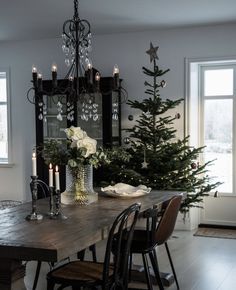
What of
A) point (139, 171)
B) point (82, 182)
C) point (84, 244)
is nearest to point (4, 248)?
point (84, 244)

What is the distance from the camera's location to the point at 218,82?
6332 mm

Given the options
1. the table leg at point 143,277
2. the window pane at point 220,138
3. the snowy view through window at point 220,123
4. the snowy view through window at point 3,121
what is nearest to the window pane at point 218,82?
the snowy view through window at point 220,123

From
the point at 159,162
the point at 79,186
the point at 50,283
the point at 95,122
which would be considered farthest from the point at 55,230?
the point at 95,122

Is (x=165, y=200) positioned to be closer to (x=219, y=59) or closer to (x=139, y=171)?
(x=139, y=171)

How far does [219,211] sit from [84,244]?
13.7 feet

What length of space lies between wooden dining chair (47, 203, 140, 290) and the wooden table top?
0.10 meters

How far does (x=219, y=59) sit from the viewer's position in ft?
19.6

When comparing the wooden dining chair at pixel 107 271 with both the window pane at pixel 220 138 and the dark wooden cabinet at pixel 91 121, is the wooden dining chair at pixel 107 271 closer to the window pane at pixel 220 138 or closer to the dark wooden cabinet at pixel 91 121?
the dark wooden cabinet at pixel 91 121

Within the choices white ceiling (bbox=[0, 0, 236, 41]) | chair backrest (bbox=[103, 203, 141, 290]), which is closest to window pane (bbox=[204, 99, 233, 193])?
white ceiling (bbox=[0, 0, 236, 41])

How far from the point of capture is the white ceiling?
16.1 ft

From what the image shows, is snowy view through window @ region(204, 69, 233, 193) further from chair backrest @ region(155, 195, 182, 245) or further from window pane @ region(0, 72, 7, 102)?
window pane @ region(0, 72, 7, 102)

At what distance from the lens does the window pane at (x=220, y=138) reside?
20.8 feet

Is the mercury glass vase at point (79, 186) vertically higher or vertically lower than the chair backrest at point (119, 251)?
higher

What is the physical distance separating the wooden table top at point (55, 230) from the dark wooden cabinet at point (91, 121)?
2454 mm
